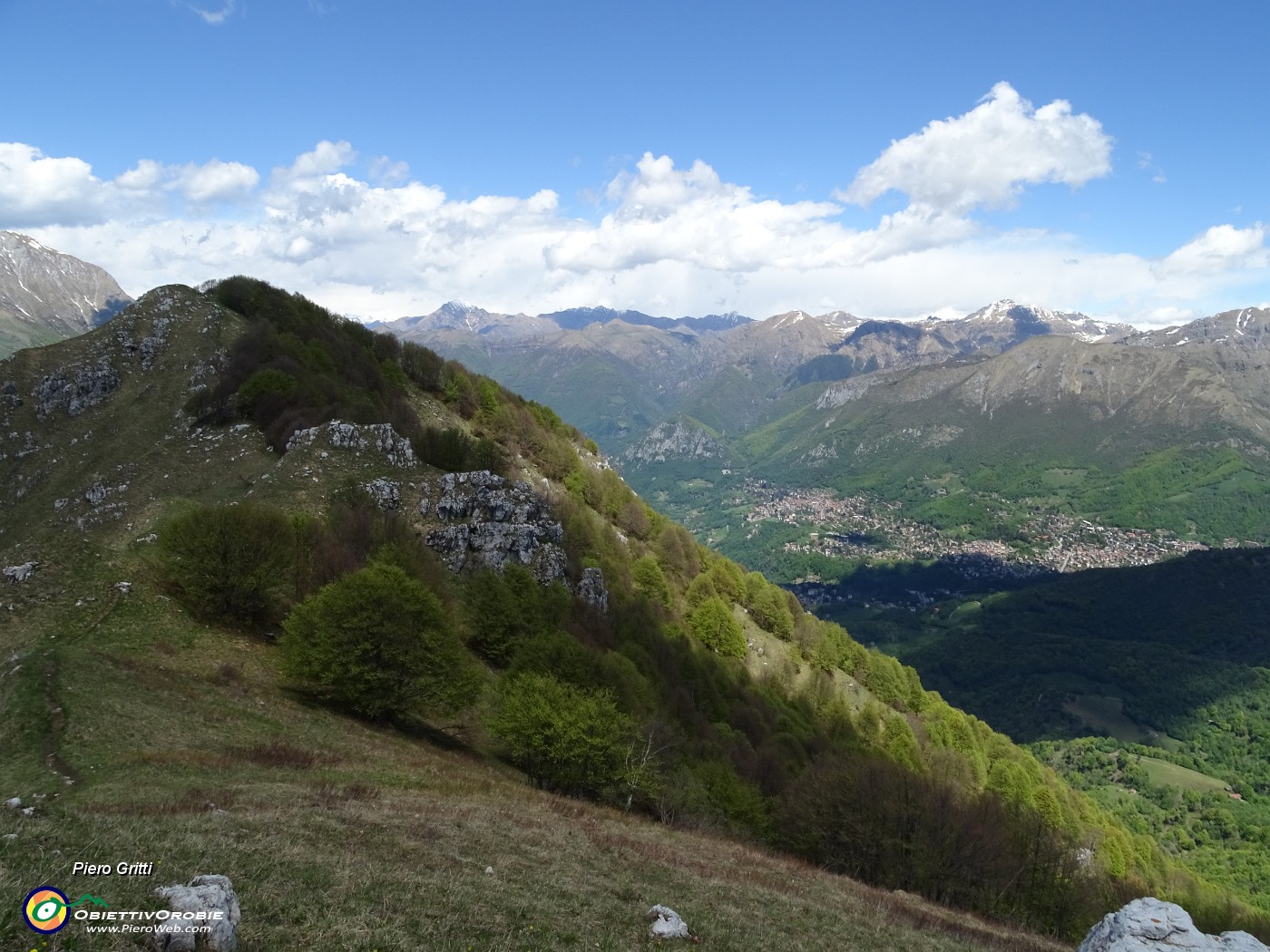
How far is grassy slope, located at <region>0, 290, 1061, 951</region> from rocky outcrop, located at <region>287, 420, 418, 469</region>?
22.1m

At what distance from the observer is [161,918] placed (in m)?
11.6

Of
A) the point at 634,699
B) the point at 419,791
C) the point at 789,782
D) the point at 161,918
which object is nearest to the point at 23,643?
the point at 419,791

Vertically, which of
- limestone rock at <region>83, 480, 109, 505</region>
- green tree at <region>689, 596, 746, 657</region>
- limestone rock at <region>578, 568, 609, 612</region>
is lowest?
green tree at <region>689, 596, 746, 657</region>

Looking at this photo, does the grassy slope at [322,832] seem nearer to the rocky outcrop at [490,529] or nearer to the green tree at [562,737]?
the green tree at [562,737]

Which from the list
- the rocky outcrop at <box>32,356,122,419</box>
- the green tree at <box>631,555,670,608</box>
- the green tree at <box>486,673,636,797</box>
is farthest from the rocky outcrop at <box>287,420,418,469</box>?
the green tree at <box>486,673,636,797</box>

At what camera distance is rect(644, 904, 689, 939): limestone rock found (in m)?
18.7

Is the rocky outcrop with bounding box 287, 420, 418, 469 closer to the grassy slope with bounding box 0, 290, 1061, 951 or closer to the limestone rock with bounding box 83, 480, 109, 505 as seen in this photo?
the limestone rock with bounding box 83, 480, 109, 505

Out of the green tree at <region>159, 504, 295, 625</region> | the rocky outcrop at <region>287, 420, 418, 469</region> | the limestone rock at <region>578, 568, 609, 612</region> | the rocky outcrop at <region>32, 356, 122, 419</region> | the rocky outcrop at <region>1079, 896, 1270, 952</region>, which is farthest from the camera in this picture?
the rocky outcrop at <region>32, 356, 122, 419</region>

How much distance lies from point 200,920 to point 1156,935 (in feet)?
77.0

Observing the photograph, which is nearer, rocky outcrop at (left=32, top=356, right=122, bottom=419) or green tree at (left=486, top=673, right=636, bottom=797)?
green tree at (left=486, top=673, right=636, bottom=797)

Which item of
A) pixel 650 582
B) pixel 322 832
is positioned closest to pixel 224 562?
pixel 322 832

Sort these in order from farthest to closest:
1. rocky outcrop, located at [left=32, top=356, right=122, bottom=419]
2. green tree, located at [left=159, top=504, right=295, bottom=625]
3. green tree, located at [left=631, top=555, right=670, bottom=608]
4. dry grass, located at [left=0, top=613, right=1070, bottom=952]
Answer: green tree, located at [left=631, top=555, right=670, bottom=608] → rocky outcrop, located at [left=32, top=356, right=122, bottom=419] → green tree, located at [left=159, top=504, right=295, bottom=625] → dry grass, located at [left=0, top=613, right=1070, bottom=952]

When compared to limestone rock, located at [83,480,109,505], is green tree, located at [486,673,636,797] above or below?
below

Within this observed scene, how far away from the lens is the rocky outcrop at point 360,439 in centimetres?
7650
